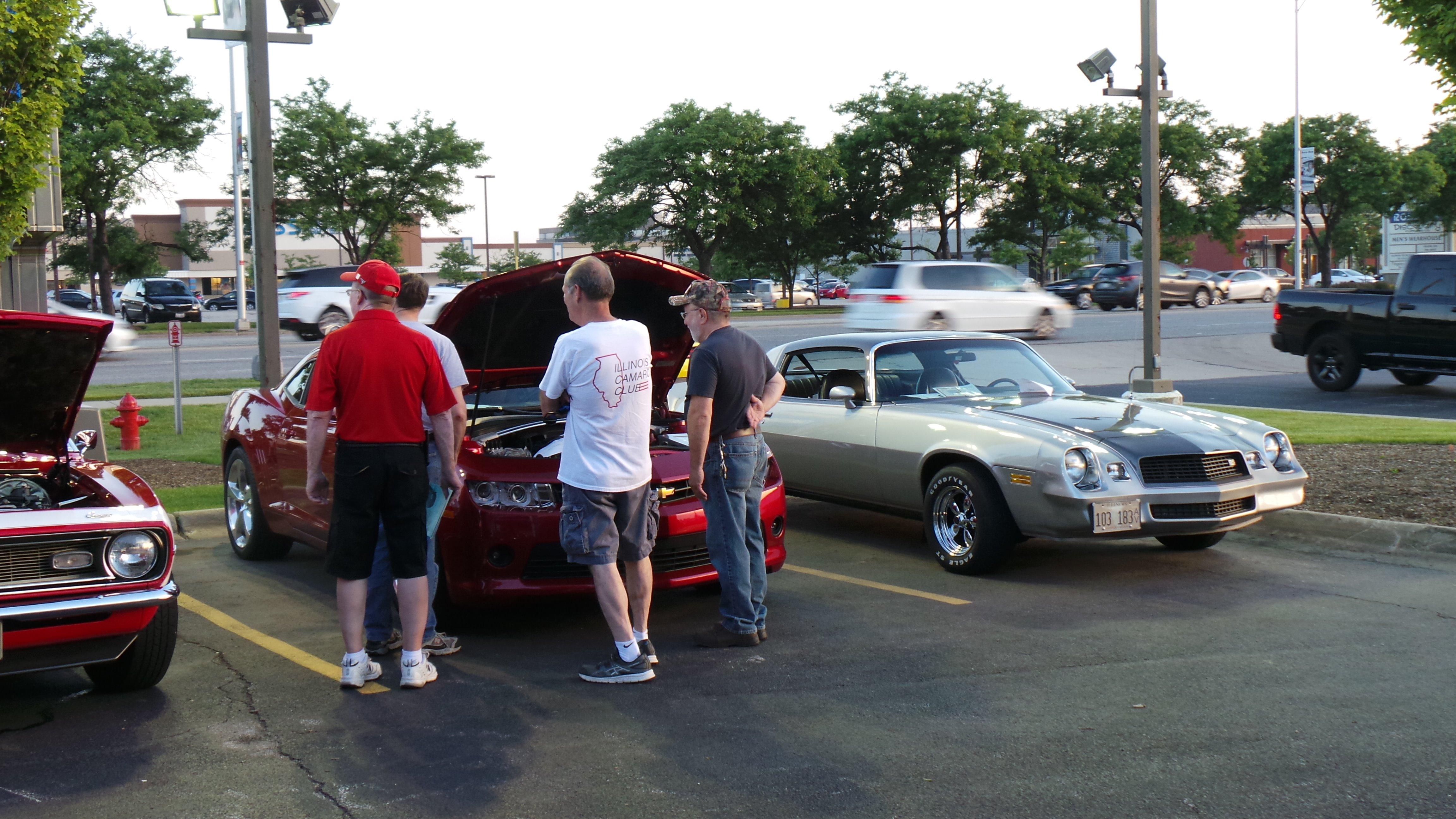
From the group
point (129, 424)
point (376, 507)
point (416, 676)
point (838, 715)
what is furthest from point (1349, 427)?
point (129, 424)

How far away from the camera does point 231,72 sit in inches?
1543

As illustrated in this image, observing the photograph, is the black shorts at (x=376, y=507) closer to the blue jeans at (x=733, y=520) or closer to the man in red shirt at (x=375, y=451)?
the man in red shirt at (x=375, y=451)

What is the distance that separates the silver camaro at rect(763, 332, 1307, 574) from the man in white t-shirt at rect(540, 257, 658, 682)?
8.32 ft

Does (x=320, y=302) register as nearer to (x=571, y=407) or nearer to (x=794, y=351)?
(x=794, y=351)

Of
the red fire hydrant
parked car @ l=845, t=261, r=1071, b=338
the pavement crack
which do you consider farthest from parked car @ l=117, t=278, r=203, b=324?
the pavement crack

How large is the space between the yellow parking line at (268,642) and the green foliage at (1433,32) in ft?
26.8

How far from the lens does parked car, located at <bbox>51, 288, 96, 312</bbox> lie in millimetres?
49438

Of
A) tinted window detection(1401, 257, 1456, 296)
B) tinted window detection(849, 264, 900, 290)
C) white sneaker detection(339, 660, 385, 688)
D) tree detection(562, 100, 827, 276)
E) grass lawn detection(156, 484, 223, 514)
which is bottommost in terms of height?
white sneaker detection(339, 660, 385, 688)

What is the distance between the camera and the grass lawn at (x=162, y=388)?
17.5 meters

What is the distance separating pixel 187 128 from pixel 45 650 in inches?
1755

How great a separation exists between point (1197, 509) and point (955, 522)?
133 cm

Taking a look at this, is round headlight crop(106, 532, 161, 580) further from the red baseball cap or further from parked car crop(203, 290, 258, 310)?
parked car crop(203, 290, 258, 310)

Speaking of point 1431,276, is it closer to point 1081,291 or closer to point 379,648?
point 379,648

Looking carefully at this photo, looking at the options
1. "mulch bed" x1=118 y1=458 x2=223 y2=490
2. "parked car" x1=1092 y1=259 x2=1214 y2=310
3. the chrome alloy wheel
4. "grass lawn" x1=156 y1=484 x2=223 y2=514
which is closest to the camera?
the chrome alloy wheel
